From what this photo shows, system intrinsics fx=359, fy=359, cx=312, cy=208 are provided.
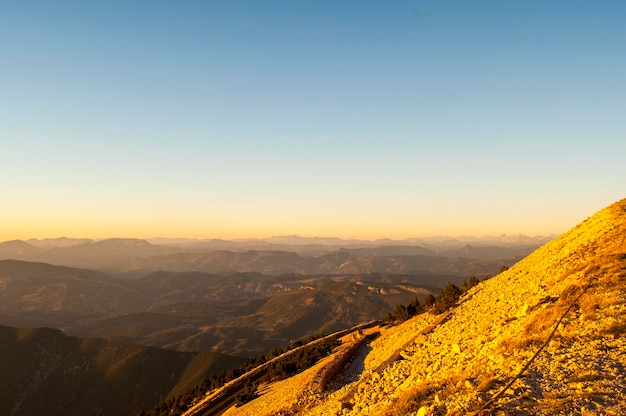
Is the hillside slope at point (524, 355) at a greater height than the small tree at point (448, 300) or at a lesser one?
greater

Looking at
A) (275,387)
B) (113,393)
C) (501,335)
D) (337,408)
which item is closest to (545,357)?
(501,335)

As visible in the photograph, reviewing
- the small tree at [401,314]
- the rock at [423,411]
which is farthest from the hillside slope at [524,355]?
the small tree at [401,314]

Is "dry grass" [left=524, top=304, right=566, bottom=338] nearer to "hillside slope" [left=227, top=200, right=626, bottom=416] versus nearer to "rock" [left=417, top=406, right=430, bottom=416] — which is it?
"hillside slope" [left=227, top=200, right=626, bottom=416]

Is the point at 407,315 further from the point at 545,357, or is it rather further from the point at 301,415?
the point at 545,357

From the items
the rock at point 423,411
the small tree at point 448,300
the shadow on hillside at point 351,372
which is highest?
the rock at point 423,411

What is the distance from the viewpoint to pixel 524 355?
17.6 m

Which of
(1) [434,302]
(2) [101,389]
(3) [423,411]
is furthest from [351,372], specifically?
(2) [101,389]

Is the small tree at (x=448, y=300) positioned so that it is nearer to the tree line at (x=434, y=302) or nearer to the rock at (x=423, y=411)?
the tree line at (x=434, y=302)

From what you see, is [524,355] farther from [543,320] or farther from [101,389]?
[101,389]

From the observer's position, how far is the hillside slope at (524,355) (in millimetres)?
13953

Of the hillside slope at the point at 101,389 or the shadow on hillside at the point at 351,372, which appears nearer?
the shadow on hillside at the point at 351,372

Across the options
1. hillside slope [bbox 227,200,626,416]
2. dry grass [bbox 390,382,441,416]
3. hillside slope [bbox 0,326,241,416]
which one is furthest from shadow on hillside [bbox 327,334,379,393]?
hillside slope [bbox 0,326,241,416]

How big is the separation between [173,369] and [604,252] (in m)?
214

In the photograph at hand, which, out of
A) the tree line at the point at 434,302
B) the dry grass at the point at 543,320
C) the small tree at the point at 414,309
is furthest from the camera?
the small tree at the point at 414,309
